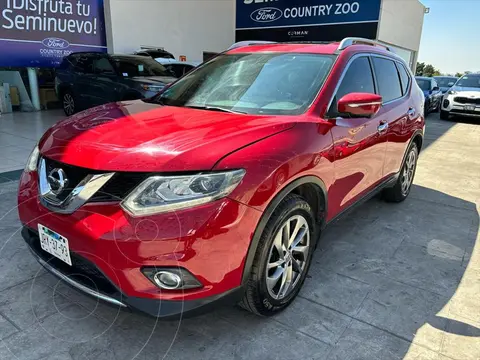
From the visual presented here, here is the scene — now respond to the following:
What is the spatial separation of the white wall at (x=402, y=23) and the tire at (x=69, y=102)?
12.4 m

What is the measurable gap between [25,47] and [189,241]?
10233mm

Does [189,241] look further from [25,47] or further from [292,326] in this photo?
[25,47]

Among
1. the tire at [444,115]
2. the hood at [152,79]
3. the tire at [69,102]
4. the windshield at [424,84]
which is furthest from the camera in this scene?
the windshield at [424,84]

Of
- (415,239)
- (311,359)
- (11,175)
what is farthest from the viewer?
(11,175)

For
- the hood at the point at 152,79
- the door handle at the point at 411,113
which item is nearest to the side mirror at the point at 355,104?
the door handle at the point at 411,113

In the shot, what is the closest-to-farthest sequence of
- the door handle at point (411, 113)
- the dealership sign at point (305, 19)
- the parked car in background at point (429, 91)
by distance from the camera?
the door handle at point (411, 113), the parked car in background at point (429, 91), the dealership sign at point (305, 19)

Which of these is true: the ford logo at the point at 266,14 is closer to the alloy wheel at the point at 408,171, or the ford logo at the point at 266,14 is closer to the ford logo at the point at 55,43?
the ford logo at the point at 55,43

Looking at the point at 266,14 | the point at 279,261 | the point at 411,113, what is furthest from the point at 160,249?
the point at 266,14

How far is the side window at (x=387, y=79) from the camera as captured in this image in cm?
364

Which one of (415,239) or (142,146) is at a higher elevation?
(142,146)

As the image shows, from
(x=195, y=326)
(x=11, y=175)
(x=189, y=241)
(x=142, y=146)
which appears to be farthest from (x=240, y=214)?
(x=11, y=175)

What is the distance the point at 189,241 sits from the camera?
180 cm

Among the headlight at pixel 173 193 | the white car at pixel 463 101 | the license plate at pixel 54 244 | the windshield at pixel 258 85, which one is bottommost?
the white car at pixel 463 101

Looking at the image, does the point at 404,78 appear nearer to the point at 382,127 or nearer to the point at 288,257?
the point at 382,127
